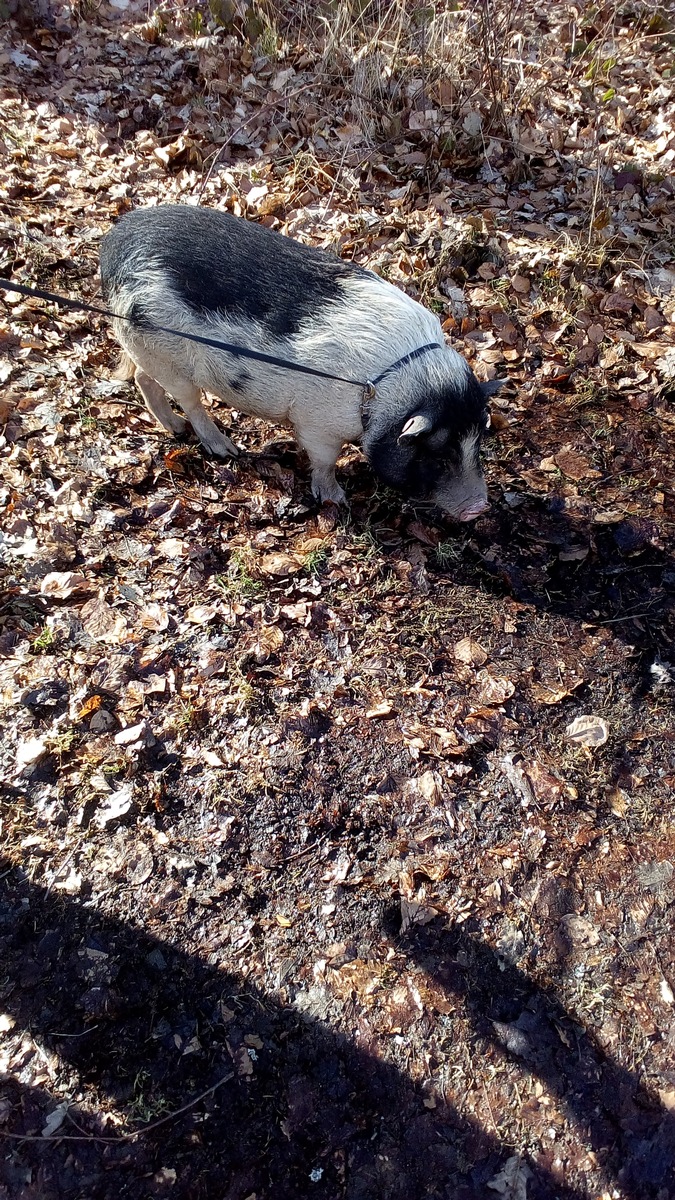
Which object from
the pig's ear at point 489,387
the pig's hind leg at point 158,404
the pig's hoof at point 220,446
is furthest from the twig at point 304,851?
the pig's hind leg at point 158,404

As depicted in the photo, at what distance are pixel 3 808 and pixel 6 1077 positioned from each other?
42.5 inches

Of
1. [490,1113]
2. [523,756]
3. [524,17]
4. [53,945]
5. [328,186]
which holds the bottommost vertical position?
[490,1113]

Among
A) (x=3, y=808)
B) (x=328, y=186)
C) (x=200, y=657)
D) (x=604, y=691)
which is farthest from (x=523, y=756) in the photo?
(x=328, y=186)

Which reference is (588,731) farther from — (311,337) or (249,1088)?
(311,337)

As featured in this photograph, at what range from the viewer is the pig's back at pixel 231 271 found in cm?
391

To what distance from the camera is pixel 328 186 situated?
6.33 m

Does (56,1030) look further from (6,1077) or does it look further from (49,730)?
(49,730)

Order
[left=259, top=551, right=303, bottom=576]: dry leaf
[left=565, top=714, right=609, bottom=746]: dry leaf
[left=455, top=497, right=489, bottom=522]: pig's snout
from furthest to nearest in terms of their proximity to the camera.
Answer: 1. [left=259, top=551, right=303, bottom=576]: dry leaf
2. [left=455, top=497, right=489, bottom=522]: pig's snout
3. [left=565, top=714, right=609, bottom=746]: dry leaf

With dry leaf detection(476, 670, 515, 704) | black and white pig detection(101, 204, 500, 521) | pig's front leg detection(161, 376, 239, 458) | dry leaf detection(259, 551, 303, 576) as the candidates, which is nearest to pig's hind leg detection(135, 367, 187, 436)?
pig's front leg detection(161, 376, 239, 458)

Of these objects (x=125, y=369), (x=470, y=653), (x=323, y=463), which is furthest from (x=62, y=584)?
(x=470, y=653)

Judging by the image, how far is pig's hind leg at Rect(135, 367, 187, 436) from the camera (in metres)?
4.69

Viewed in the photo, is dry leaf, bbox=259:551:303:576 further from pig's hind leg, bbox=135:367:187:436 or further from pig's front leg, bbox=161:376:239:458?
pig's hind leg, bbox=135:367:187:436

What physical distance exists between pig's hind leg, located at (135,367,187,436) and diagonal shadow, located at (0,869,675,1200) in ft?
10.5

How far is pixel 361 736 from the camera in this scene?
351cm
